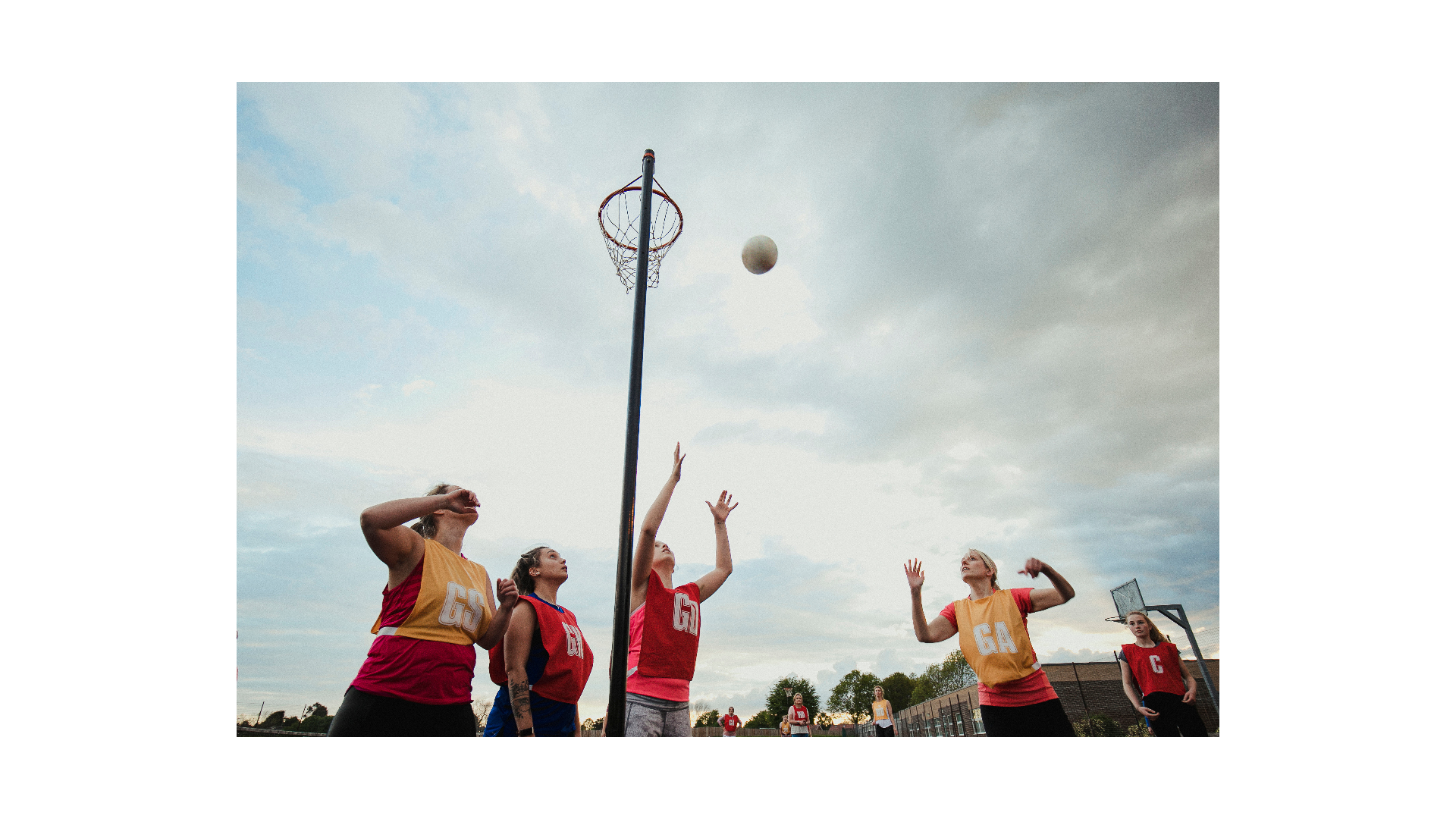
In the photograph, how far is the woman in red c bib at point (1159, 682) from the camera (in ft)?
21.8

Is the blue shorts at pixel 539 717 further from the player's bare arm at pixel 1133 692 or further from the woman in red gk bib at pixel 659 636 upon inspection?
the player's bare arm at pixel 1133 692

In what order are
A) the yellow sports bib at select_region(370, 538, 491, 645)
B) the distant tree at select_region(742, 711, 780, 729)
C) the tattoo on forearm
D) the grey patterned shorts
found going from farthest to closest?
1. the distant tree at select_region(742, 711, 780, 729)
2. the grey patterned shorts
3. the tattoo on forearm
4. the yellow sports bib at select_region(370, 538, 491, 645)

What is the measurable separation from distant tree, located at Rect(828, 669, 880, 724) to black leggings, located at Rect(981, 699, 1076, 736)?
58778 millimetres

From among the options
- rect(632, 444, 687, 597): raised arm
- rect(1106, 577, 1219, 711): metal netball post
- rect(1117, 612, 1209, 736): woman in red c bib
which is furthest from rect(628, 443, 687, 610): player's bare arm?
rect(1106, 577, 1219, 711): metal netball post

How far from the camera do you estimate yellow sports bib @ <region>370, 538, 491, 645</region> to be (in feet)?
12.2

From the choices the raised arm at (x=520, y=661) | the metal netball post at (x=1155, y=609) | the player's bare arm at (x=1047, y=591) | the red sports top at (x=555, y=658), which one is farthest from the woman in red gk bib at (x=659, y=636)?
the metal netball post at (x=1155, y=609)

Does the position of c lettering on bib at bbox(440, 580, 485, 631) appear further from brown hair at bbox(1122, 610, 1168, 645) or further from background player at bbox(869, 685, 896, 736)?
background player at bbox(869, 685, 896, 736)

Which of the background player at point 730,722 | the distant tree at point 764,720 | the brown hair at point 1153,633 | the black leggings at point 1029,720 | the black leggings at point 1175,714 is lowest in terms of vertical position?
the distant tree at point 764,720

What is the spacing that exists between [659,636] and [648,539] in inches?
30.2

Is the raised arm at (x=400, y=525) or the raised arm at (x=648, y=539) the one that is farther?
the raised arm at (x=648, y=539)

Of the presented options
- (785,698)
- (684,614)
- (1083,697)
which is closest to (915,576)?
(684,614)

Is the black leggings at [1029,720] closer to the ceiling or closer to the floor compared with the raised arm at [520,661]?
closer to the floor

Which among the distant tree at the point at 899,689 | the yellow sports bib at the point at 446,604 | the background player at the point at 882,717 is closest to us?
the yellow sports bib at the point at 446,604

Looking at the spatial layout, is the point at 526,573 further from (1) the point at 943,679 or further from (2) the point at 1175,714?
(1) the point at 943,679
